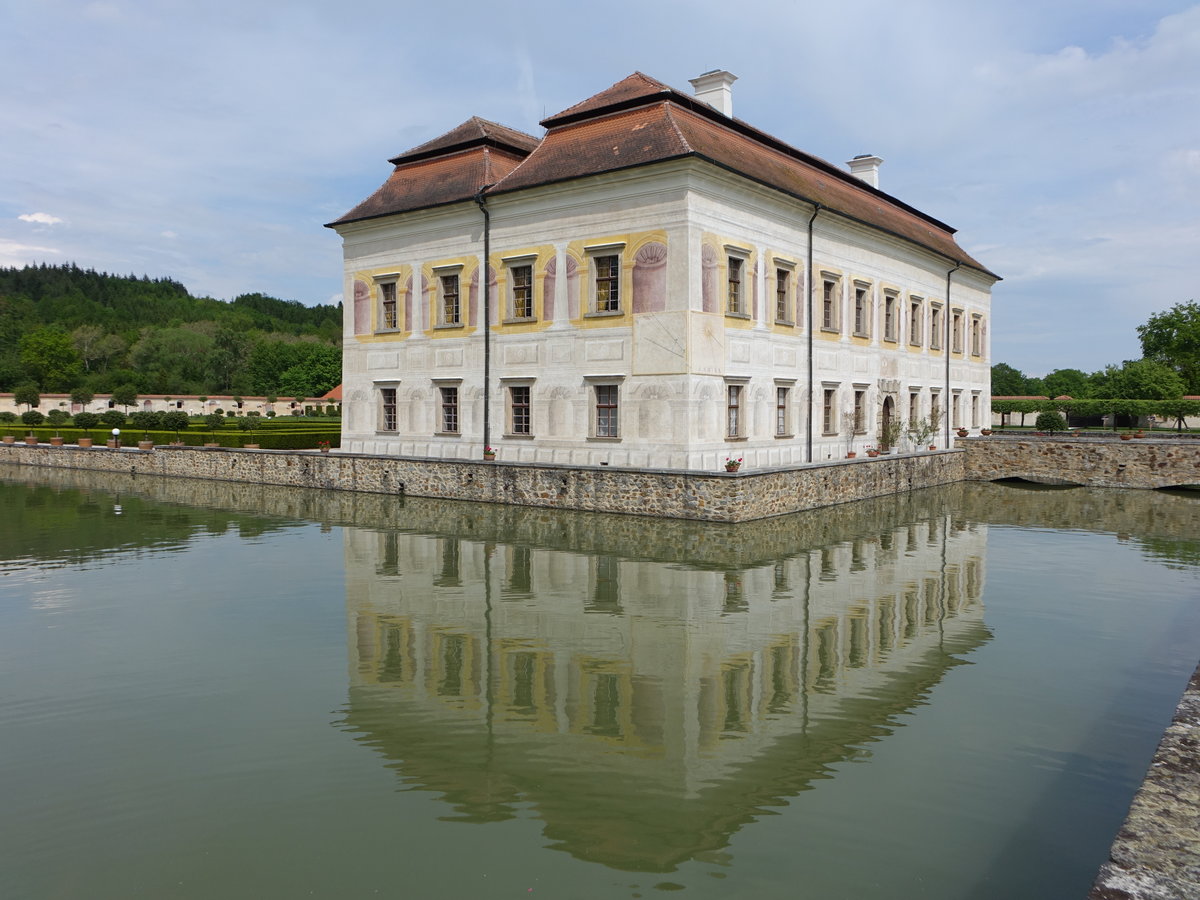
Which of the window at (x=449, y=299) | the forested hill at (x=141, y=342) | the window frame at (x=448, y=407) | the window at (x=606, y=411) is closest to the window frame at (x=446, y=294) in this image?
the window at (x=449, y=299)

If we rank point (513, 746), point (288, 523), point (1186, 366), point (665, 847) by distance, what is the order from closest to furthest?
point (665, 847)
point (513, 746)
point (288, 523)
point (1186, 366)

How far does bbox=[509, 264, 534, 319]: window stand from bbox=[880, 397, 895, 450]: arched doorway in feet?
45.4

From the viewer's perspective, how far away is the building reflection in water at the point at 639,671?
627cm

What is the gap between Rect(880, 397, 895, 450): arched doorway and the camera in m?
30.8

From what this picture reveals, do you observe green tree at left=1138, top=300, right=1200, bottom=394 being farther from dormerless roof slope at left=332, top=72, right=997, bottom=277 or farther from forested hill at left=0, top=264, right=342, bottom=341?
forested hill at left=0, top=264, right=342, bottom=341

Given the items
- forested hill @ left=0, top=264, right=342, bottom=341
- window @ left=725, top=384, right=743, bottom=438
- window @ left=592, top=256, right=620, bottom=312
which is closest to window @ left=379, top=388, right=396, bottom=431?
window @ left=592, top=256, right=620, bottom=312

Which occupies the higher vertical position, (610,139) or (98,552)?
(610,139)

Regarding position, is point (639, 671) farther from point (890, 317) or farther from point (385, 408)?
point (890, 317)

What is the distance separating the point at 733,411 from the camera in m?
23.2

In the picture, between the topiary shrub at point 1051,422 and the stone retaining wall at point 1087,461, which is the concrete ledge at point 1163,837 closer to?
the stone retaining wall at point 1087,461

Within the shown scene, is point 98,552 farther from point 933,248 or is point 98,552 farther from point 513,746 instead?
point 933,248

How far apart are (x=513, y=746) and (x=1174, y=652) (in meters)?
7.93

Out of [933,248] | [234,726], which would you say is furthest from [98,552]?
[933,248]

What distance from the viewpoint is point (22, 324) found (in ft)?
308
